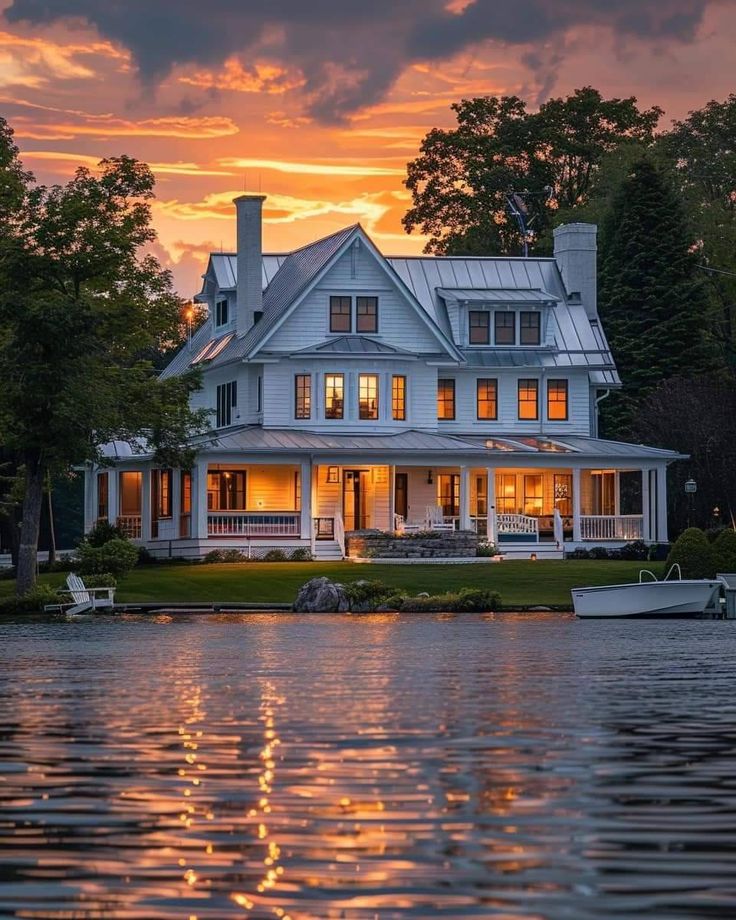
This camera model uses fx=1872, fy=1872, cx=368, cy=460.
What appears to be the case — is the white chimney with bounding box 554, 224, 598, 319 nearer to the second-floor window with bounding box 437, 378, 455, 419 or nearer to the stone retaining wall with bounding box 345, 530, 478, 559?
the second-floor window with bounding box 437, 378, 455, 419

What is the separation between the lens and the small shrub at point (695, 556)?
53.5 metres

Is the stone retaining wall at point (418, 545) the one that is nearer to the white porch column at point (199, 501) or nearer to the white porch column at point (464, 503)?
the white porch column at point (464, 503)

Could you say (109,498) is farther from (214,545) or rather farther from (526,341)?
(526,341)

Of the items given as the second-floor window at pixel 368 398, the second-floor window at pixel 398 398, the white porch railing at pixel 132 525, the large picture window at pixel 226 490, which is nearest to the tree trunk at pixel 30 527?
the large picture window at pixel 226 490

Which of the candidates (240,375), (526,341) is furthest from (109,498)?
(526,341)

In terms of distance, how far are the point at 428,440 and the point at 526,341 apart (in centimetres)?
787

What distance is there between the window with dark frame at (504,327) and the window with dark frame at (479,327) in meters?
0.28

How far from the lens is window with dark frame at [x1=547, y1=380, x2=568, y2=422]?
74.6 m

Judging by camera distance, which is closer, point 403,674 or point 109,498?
point 403,674

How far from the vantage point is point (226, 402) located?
7488cm

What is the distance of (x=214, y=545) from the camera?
217 ft

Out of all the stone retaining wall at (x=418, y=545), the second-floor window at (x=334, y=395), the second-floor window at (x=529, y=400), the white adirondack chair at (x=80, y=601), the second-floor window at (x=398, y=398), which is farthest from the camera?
A: the second-floor window at (x=529, y=400)

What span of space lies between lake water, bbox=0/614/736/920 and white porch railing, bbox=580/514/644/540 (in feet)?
139

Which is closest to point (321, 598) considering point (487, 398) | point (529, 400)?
point (487, 398)
